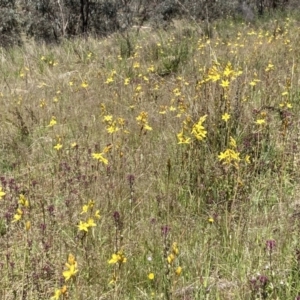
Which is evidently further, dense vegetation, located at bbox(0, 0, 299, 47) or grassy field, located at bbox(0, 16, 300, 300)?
dense vegetation, located at bbox(0, 0, 299, 47)

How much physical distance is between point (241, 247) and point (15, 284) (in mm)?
997

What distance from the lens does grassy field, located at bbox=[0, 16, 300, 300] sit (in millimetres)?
1732

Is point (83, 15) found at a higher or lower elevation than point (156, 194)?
higher

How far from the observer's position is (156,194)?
2.34 meters

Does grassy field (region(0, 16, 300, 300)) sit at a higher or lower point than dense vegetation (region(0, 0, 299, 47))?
lower

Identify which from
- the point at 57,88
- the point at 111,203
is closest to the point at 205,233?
the point at 111,203

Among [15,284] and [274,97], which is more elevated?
[274,97]

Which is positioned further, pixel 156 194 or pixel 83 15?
pixel 83 15

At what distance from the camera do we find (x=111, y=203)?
93.1 inches

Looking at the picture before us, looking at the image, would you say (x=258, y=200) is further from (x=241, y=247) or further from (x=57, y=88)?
(x=57, y=88)

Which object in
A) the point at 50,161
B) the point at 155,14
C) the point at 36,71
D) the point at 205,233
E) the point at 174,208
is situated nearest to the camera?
the point at 205,233

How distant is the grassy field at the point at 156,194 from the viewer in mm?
1732

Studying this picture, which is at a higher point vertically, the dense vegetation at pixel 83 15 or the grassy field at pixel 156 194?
the dense vegetation at pixel 83 15

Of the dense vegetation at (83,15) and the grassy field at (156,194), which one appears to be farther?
the dense vegetation at (83,15)
